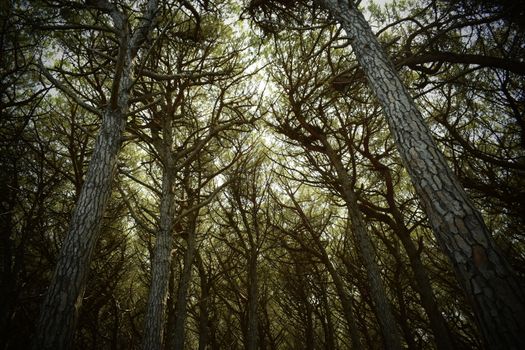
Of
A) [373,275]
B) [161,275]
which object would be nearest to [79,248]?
[161,275]

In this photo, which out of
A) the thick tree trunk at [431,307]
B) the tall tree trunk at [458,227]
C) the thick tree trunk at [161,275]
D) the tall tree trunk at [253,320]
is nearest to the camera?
the tall tree trunk at [458,227]

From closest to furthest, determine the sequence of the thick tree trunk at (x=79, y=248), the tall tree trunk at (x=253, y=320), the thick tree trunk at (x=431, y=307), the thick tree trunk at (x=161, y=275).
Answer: the thick tree trunk at (x=79, y=248) → the thick tree trunk at (x=161, y=275) → the thick tree trunk at (x=431, y=307) → the tall tree trunk at (x=253, y=320)

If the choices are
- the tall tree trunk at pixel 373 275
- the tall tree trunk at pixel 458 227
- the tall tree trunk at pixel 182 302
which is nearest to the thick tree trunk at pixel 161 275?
the tall tree trunk at pixel 182 302

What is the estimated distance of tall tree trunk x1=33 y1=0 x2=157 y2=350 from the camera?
2316 millimetres

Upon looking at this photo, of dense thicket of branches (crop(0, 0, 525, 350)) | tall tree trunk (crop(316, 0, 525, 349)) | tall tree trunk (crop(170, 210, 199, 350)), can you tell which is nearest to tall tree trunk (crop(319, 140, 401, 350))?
dense thicket of branches (crop(0, 0, 525, 350))

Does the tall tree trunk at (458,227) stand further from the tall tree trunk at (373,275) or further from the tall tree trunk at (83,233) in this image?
the tall tree trunk at (83,233)

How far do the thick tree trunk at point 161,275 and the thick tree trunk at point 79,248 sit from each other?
136 centimetres

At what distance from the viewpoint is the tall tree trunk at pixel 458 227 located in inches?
66.1

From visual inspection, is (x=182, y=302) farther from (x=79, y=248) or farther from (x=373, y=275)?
(x=373, y=275)

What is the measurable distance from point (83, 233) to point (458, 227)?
137 inches

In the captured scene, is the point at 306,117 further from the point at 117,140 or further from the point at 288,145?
the point at 117,140

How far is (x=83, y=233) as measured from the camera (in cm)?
274

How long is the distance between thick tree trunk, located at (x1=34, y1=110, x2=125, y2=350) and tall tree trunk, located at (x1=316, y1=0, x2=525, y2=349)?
3301mm

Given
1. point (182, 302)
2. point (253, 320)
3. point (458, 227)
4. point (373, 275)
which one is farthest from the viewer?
point (182, 302)
